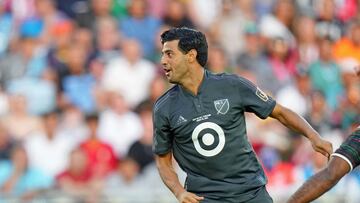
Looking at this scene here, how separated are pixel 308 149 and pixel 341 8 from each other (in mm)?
3393

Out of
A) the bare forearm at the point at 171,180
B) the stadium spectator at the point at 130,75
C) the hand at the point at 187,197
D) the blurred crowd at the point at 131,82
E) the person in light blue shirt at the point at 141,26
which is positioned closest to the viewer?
the hand at the point at 187,197

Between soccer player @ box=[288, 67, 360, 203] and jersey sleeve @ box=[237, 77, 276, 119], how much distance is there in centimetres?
70

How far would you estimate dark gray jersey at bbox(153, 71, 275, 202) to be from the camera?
24.5 ft

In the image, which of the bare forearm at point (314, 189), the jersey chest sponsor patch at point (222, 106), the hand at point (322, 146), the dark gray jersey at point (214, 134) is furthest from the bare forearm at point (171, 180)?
the hand at point (322, 146)

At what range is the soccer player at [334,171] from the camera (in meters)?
7.06

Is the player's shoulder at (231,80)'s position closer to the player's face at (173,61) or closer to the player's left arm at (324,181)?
the player's face at (173,61)

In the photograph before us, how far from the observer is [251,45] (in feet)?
46.6

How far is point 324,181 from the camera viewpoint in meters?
7.08

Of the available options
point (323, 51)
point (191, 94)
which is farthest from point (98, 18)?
point (191, 94)

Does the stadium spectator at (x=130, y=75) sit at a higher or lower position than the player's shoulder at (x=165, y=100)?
higher

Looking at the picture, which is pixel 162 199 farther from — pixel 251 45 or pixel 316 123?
pixel 251 45

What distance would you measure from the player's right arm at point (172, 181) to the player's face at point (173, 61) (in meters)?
0.59

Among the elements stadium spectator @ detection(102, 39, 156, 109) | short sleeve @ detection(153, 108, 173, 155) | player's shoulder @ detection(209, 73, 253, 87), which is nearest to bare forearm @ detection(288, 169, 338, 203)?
player's shoulder @ detection(209, 73, 253, 87)

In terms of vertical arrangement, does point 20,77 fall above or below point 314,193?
above
